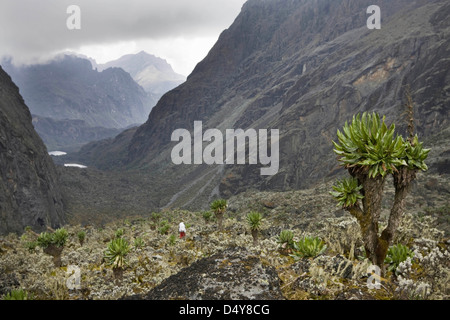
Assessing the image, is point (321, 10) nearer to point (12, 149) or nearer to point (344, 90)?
point (344, 90)

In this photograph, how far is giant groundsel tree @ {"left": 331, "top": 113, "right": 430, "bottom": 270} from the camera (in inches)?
259

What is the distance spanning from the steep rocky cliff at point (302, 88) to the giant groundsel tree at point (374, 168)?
4.30 m

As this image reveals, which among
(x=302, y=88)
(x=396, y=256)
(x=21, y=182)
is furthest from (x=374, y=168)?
(x=302, y=88)

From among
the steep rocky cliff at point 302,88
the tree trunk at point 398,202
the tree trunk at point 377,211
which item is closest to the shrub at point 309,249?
the tree trunk at point 377,211

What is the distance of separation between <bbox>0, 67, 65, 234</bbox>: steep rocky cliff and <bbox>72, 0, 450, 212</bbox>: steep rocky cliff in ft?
103

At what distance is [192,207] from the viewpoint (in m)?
71.5

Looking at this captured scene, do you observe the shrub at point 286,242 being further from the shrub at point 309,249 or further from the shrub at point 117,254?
the shrub at point 117,254

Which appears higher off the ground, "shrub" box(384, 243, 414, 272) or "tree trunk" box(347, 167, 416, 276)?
"tree trunk" box(347, 167, 416, 276)

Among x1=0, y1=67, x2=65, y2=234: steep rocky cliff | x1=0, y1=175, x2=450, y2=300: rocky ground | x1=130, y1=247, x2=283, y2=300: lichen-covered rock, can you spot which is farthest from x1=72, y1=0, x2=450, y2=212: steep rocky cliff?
x1=0, y1=67, x2=65, y2=234: steep rocky cliff

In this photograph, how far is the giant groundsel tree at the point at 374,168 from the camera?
658cm

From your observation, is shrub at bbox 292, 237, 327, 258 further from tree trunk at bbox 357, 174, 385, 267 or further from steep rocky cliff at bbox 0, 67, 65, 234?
steep rocky cliff at bbox 0, 67, 65, 234

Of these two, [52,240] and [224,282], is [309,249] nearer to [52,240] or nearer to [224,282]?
[224,282]

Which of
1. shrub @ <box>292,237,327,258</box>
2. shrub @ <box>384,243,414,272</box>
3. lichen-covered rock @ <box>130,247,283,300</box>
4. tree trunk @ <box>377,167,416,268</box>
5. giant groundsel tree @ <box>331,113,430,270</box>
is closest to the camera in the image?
lichen-covered rock @ <box>130,247,283,300</box>
